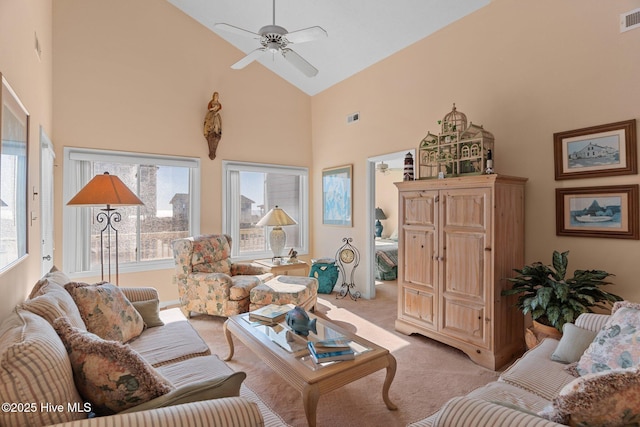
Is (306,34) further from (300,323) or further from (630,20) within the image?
(630,20)

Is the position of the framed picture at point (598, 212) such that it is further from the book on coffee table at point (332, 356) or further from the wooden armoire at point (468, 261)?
the book on coffee table at point (332, 356)

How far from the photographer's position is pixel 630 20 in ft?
7.89

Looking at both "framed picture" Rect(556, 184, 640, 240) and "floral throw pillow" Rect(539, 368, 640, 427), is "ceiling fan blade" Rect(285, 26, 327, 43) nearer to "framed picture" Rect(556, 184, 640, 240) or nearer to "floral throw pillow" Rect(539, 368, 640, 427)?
"framed picture" Rect(556, 184, 640, 240)

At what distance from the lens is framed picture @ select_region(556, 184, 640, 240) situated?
2.42m

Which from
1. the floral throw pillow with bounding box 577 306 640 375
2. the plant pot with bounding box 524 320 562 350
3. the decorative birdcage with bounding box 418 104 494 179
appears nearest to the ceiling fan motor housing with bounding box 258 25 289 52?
the decorative birdcage with bounding box 418 104 494 179

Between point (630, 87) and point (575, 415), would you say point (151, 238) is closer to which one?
point (575, 415)

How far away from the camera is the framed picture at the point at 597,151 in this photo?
2416mm

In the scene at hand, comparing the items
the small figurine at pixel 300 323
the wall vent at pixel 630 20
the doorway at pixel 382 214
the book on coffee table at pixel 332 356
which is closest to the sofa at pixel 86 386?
the book on coffee table at pixel 332 356

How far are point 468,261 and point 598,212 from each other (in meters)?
1.04

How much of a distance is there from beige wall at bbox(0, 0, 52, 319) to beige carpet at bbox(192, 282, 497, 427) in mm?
1598

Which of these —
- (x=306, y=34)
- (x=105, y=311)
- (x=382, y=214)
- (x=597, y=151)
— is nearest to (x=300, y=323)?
(x=105, y=311)

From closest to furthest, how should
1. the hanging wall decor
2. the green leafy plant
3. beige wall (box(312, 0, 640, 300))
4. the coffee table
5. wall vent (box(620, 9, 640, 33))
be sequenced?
the coffee table
the green leafy plant
wall vent (box(620, 9, 640, 33))
beige wall (box(312, 0, 640, 300))
the hanging wall decor

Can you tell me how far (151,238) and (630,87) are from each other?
5.20 metres

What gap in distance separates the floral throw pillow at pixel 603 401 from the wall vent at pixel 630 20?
8.87 ft
